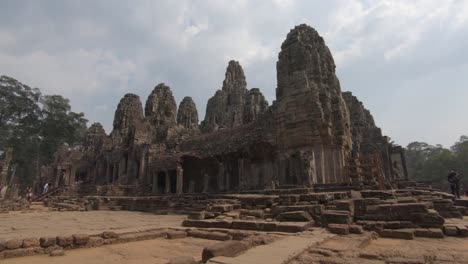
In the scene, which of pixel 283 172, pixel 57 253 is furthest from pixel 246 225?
pixel 283 172

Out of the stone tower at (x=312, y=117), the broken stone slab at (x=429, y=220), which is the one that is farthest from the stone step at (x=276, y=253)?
the stone tower at (x=312, y=117)

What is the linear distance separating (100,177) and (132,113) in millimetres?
14596

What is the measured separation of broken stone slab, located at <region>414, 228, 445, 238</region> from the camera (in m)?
5.07

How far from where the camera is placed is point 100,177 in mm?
34469

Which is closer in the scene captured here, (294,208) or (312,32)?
(294,208)

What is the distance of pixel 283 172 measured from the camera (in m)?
16.3

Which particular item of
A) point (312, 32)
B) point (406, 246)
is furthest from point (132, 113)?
point (406, 246)

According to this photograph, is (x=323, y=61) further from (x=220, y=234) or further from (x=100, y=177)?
(x=100, y=177)

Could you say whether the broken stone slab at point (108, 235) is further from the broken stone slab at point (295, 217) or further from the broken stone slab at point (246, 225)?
the broken stone slab at point (295, 217)

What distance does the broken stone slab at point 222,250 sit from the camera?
3.34 meters

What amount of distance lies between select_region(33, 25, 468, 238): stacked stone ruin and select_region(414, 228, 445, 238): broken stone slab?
0.02 m

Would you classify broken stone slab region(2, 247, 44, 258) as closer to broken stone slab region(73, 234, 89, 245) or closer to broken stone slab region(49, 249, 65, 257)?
broken stone slab region(49, 249, 65, 257)

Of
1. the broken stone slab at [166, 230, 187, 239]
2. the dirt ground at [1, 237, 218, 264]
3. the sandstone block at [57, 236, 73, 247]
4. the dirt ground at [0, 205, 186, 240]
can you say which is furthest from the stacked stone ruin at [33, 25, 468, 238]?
the sandstone block at [57, 236, 73, 247]

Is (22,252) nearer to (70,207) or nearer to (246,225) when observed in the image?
(246,225)
